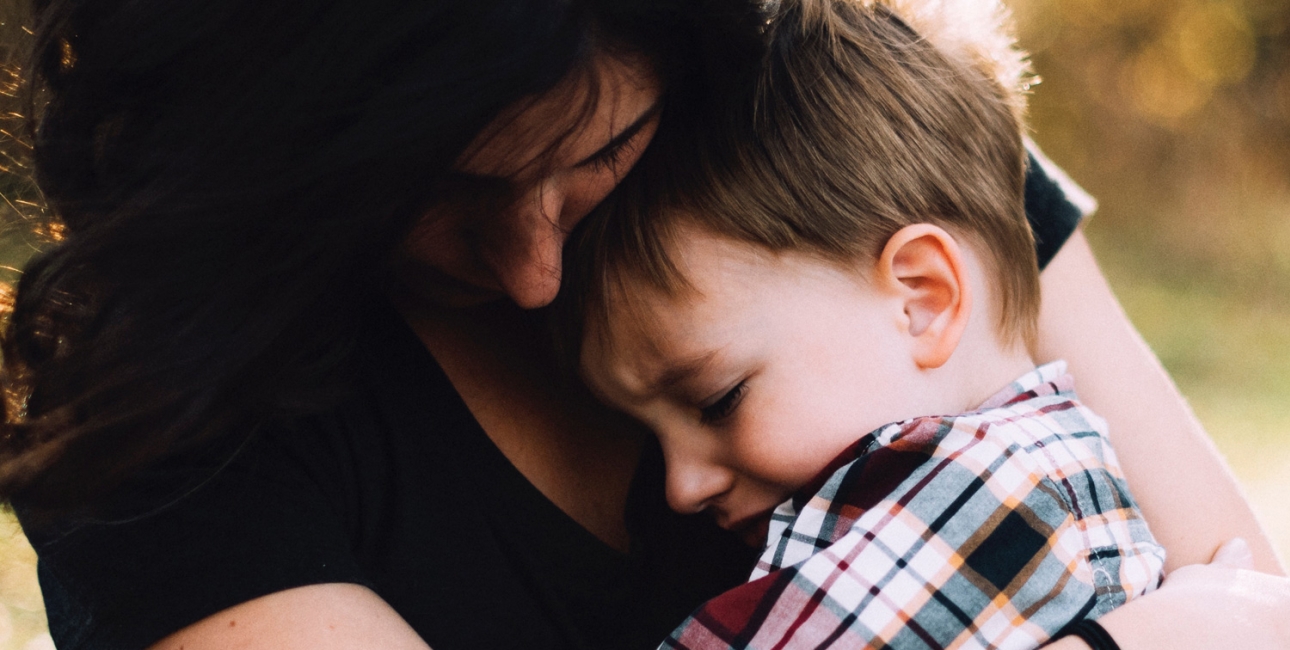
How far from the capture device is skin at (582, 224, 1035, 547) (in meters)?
1.14

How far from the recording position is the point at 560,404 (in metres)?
1.30

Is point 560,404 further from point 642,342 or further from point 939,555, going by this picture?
point 939,555

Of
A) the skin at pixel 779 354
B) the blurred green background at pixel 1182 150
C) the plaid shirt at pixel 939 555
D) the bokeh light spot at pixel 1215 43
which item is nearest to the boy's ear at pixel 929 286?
the skin at pixel 779 354

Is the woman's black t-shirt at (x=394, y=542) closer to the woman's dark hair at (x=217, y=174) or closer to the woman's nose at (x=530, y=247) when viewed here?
the woman's dark hair at (x=217, y=174)

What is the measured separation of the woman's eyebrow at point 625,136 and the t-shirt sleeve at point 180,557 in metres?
0.45

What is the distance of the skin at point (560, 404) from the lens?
928 mm

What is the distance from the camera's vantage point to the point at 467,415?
1163mm

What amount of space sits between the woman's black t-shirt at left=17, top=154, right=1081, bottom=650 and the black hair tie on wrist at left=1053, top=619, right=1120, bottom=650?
1.53 feet

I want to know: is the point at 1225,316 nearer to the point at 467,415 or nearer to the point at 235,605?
the point at 467,415

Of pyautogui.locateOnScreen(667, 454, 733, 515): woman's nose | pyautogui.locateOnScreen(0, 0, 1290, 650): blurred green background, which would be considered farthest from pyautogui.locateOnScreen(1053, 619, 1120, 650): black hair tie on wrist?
pyautogui.locateOnScreen(0, 0, 1290, 650): blurred green background

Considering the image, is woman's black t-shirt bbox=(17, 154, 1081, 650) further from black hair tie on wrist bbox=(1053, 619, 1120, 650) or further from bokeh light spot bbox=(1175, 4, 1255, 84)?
bokeh light spot bbox=(1175, 4, 1255, 84)

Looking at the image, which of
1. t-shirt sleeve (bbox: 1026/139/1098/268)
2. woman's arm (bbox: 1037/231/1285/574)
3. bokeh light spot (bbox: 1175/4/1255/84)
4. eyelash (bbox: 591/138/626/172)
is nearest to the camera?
eyelash (bbox: 591/138/626/172)

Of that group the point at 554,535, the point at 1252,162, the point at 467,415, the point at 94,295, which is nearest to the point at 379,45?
the point at 94,295

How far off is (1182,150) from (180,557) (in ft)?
20.0
